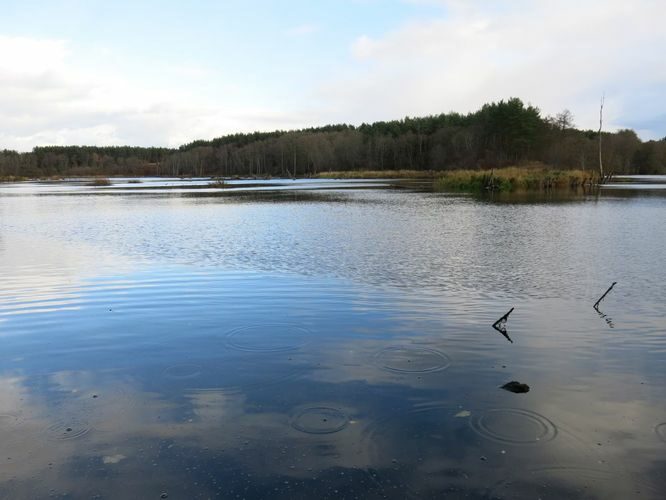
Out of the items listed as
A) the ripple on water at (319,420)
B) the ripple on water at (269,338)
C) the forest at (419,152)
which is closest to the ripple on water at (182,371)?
the ripple on water at (269,338)

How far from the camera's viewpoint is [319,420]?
5.47m

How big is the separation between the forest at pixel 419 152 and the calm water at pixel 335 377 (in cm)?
6533

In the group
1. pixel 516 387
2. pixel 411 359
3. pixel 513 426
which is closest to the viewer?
pixel 513 426

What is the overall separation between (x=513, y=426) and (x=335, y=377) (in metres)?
2.27

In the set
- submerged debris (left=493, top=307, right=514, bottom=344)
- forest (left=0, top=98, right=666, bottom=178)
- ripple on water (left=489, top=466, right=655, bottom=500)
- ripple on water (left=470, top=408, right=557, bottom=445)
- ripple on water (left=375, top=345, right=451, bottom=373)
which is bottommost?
ripple on water (left=489, top=466, right=655, bottom=500)

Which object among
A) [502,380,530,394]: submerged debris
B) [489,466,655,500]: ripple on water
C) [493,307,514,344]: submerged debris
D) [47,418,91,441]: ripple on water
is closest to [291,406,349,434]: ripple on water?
→ [489,466,655,500]: ripple on water

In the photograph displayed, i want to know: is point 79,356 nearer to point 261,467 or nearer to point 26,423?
point 26,423

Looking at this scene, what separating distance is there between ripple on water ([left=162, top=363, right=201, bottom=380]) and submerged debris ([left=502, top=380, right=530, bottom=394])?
3.94 metres

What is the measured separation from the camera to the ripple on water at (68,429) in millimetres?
5145

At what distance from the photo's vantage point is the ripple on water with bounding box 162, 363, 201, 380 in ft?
22.2

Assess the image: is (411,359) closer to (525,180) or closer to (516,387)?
(516,387)

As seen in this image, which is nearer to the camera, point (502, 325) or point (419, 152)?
point (502, 325)

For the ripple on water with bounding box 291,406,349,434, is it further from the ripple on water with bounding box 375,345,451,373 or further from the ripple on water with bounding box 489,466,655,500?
the ripple on water with bounding box 489,466,655,500

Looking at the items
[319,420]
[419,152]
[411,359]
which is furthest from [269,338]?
[419,152]
